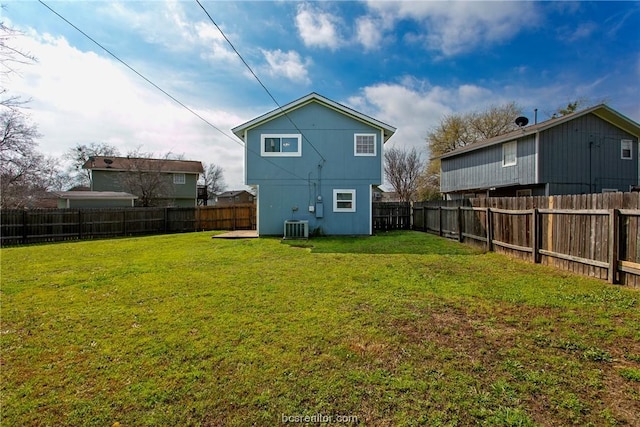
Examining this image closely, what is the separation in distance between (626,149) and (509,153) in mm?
5788

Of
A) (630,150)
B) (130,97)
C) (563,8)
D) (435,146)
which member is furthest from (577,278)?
(435,146)

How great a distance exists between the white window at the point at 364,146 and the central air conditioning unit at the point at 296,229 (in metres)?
4.14

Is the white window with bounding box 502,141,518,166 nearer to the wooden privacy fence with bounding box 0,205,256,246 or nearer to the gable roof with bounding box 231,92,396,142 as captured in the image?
the gable roof with bounding box 231,92,396,142

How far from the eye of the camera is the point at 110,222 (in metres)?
15.2

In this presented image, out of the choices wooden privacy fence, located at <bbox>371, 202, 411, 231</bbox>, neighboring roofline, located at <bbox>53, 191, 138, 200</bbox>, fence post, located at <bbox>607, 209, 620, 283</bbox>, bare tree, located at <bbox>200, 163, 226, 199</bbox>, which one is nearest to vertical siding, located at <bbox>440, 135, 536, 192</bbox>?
wooden privacy fence, located at <bbox>371, 202, 411, 231</bbox>

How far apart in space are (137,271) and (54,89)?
13.1ft

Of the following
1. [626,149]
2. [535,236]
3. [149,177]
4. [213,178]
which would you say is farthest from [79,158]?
[626,149]

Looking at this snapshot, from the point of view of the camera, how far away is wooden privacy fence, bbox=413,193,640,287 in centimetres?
495

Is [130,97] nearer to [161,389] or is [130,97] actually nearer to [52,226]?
[161,389]

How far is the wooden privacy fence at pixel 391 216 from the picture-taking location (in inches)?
648

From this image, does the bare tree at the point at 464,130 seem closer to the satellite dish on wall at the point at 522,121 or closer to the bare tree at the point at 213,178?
the satellite dish on wall at the point at 522,121

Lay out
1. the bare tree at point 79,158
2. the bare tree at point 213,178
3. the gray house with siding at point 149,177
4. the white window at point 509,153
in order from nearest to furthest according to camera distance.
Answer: the white window at point 509,153, the gray house with siding at point 149,177, the bare tree at point 79,158, the bare tree at point 213,178

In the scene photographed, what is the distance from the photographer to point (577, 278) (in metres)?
5.54

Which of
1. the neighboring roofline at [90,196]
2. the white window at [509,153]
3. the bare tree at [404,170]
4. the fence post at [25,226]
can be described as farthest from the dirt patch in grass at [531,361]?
the bare tree at [404,170]
